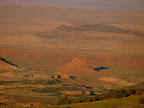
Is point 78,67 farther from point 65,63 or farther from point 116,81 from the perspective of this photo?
point 116,81

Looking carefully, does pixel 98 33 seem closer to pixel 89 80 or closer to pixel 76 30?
pixel 76 30

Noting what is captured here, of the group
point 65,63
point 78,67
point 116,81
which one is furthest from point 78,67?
point 116,81

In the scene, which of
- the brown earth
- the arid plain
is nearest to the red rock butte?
the arid plain

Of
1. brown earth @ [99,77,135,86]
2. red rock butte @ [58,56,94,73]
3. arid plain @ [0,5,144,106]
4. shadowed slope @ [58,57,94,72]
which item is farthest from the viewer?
shadowed slope @ [58,57,94,72]

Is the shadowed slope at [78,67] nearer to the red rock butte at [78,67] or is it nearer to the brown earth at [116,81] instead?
the red rock butte at [78,67]

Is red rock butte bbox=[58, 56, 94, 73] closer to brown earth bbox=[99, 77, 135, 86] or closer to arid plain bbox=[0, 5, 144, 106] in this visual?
arid plain bbox=[0, 5, 144, 106]

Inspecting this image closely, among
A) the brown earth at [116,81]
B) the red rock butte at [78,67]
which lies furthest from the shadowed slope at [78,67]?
the brown earth at [116,81]

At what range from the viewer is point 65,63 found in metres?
111

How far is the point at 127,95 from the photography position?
32.2 meters

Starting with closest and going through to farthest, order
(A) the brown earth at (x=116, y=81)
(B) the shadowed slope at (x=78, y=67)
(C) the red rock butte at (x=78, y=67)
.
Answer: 1. (A) the brown earth at (x=116, y=81)
2. (C) the red rock butte at (x=78, y=67)
3. (B) the shadowed slope at (x=78, y=67)

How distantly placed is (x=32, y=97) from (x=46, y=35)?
132998mm

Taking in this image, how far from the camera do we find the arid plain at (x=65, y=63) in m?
57.8

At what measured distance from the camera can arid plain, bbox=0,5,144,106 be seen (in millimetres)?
57844

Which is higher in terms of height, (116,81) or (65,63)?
(116,81)
